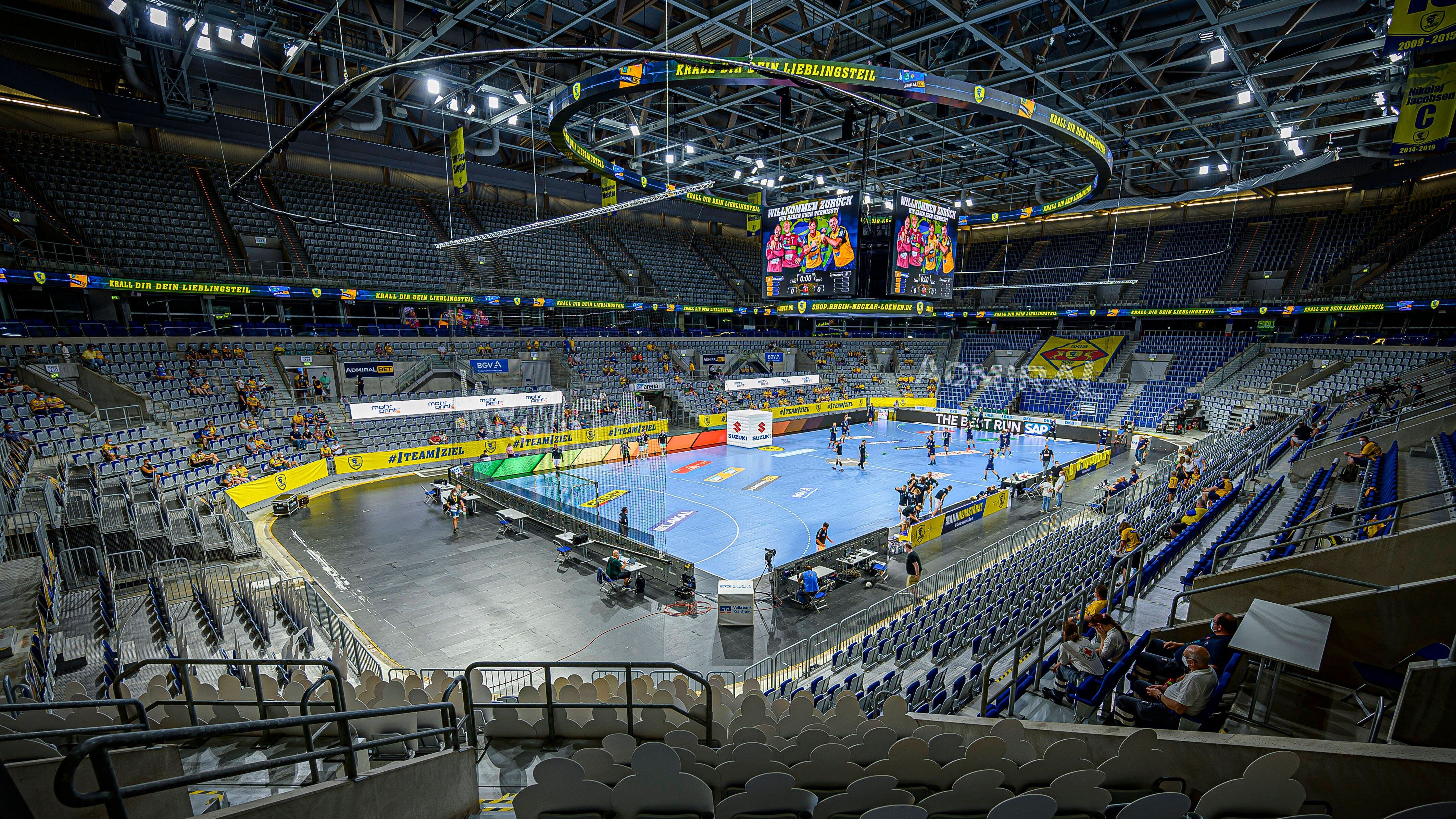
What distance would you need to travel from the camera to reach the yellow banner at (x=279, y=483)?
18141 mm

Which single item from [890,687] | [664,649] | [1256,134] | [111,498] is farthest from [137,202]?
[1256,134]

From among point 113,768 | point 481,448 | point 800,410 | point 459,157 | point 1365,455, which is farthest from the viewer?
point 800,410

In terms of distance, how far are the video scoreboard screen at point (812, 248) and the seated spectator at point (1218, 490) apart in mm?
9299

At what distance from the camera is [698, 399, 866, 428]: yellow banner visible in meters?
32.7

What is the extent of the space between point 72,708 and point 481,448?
24201 millimetres

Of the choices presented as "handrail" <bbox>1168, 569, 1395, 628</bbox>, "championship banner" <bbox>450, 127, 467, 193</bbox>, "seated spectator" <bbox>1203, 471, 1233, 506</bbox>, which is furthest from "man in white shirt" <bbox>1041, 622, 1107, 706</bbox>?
"championship banner" <bbox>450, 127, 467, 193</bbox>

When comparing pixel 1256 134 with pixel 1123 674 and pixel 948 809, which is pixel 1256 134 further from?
pixel 948 809

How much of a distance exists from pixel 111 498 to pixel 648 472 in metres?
15.4

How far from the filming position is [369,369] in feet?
89.7

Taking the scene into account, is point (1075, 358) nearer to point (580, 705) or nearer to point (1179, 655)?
point (1179, 655)

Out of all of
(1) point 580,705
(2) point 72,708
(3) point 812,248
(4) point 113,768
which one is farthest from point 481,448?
(4) point 113,768

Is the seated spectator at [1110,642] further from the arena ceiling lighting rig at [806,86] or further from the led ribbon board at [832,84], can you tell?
the led ribbon board at [832,84]

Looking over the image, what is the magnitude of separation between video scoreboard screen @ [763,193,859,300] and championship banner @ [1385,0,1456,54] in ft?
29.1

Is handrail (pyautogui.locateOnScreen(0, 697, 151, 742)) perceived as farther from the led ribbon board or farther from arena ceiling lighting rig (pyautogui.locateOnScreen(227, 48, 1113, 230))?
the led ribbon board
